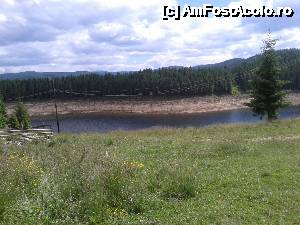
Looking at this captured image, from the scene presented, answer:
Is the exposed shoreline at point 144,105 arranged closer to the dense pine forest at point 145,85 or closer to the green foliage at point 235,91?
the green foliage at point 235,91

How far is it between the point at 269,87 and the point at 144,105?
3403 inches

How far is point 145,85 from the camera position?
5679 inches

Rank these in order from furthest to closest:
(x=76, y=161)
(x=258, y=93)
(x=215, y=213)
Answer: (x=258, y=93) → (x=76, y=161) → (x=215, y=213)

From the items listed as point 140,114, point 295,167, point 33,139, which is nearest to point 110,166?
point 295,167

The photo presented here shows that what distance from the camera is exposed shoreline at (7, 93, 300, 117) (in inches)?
4397

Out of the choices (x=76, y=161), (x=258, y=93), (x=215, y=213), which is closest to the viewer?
(x=215, y=213)

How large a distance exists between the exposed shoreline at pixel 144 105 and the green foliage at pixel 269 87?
2652 inches

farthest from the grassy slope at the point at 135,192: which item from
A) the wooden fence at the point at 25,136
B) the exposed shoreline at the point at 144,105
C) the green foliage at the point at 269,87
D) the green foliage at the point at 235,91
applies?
the green foliage at the point at 235,91

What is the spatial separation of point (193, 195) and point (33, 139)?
41.9ft

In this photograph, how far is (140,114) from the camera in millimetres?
109062

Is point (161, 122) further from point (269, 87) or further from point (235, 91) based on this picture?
point (235, 91)

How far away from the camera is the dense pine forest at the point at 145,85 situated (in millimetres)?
136750

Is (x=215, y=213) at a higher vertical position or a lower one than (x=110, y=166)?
lower

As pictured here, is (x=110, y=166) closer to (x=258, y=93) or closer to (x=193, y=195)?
(x=193, y=195)
